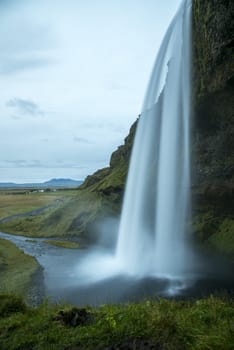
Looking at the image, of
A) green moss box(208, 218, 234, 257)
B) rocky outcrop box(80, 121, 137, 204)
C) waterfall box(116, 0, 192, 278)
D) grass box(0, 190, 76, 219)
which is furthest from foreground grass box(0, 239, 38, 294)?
grass box(0, 190, 76, 219)

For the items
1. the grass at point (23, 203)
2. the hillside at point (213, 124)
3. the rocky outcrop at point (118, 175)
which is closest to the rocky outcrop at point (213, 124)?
the hillside at point (213, 124)

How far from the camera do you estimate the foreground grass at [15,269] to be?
70.6ft

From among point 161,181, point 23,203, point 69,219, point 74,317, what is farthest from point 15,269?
point 23,203

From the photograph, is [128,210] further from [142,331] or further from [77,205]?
[142,331]

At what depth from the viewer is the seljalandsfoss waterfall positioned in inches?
→ 1094

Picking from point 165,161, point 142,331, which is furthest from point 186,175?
point 142,331

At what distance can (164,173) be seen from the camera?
109 feet

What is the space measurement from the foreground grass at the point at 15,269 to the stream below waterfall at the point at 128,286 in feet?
3.50

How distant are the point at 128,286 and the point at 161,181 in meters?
15.4

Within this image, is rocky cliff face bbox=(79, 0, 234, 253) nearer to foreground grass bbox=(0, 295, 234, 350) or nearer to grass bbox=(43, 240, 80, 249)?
grass bbox=(43, 240, 80, 249)

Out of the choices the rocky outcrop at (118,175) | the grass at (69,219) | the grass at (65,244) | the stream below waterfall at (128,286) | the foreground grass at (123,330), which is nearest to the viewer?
the foreground grass at (123,330)

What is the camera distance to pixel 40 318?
985cm

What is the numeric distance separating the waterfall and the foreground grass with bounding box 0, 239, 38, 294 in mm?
7517

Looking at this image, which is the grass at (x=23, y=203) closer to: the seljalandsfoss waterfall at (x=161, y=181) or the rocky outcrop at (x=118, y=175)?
the rocky outcrop at (x=118, y=175)
